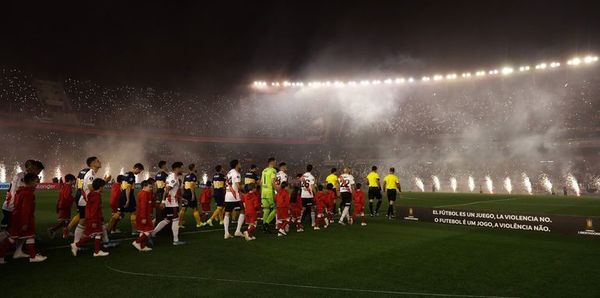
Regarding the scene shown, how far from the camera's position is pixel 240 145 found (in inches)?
2427

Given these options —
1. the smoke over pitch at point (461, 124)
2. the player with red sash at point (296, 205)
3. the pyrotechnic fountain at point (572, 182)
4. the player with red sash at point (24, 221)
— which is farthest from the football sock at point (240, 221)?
the smoke over pitch at point (461, 124)

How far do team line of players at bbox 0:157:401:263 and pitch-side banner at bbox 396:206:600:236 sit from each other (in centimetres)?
203

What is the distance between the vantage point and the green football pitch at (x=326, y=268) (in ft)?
19.5

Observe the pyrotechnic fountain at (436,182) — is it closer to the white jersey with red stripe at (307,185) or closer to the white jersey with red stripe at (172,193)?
the white jersey with red stripe at (307,185)

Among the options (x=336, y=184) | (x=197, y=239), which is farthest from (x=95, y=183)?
(x=336, y=184)

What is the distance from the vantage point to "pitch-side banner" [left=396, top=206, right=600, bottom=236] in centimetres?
1134

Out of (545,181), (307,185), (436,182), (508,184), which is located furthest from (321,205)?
(545,181)

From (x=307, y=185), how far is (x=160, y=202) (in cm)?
496

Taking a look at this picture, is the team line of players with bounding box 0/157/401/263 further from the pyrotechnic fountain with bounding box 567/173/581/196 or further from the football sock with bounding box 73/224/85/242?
the pyrotechnic fountain with bounding box 567/173/581/196

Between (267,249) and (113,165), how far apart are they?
51.7m

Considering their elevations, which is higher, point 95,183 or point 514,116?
point 514,116

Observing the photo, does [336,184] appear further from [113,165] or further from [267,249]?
[113,165]

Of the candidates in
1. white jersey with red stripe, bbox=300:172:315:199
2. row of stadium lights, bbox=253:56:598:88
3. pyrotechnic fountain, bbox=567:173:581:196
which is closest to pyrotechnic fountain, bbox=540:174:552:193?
pyrotechnic fountain, bbox=567:173:581:196

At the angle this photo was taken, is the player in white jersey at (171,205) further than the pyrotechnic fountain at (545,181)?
No
